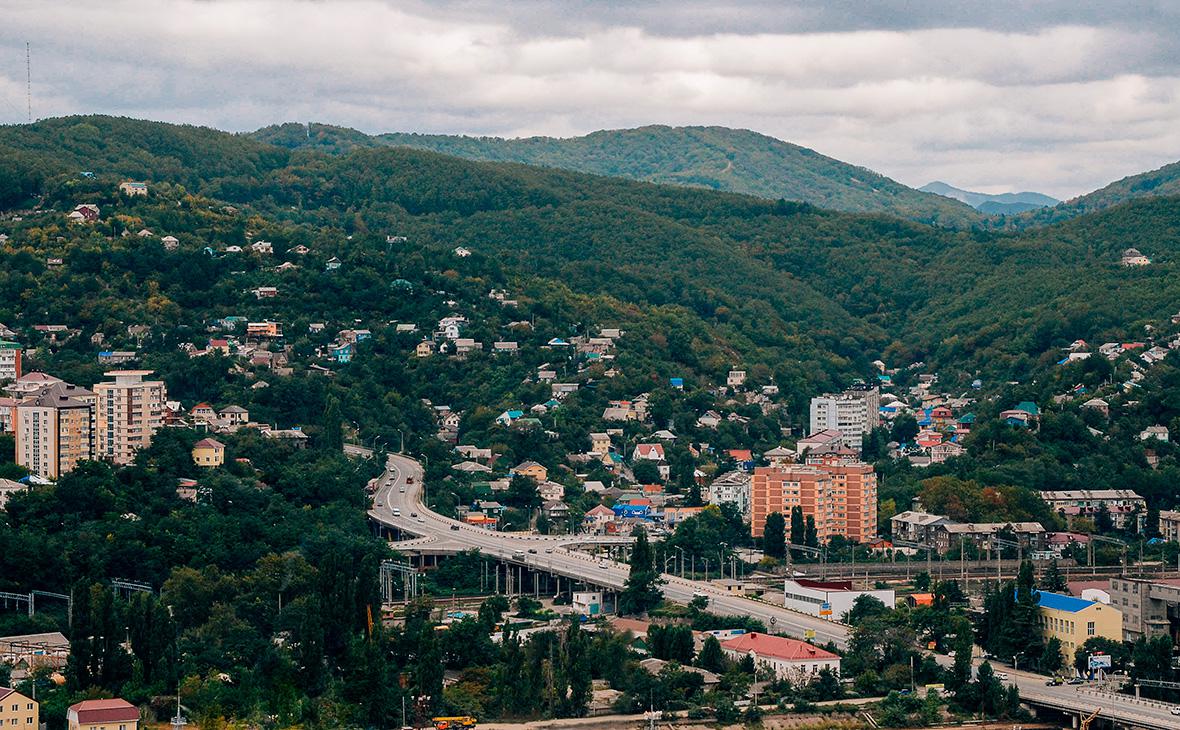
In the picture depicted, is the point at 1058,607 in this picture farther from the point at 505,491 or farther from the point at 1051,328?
the point at 1051,328

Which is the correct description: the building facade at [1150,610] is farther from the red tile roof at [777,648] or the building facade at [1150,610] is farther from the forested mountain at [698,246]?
the forested mountain at [698,246]

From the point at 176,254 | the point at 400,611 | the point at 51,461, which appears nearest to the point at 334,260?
the point at 176,254

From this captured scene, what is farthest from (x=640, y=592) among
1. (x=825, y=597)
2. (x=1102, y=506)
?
(x=1102, y=506)

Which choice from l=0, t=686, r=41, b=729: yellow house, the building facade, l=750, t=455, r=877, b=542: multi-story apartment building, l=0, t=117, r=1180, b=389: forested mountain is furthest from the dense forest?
the building facade

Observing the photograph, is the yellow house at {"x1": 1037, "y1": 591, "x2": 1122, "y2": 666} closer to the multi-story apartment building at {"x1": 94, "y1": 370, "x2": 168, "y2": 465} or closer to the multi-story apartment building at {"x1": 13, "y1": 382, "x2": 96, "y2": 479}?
the multi-story apartment building at {"x1": 94, "y1": 370, "x2": 168, "y2": 465}

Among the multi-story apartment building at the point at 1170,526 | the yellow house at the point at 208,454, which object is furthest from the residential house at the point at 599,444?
the multi-story apartment building at the point at 1170,526
